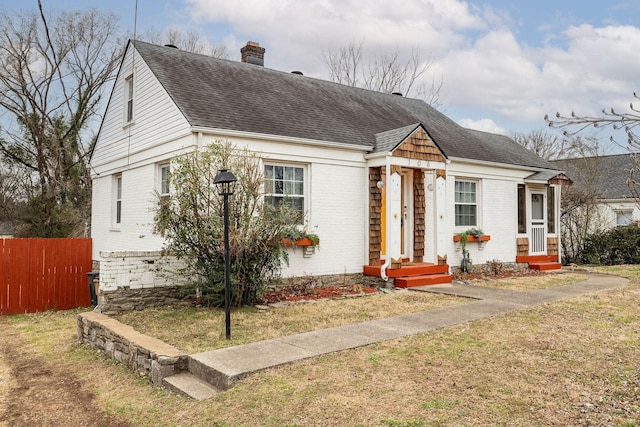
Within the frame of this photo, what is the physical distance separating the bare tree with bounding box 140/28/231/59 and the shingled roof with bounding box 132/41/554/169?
18997 millimetres

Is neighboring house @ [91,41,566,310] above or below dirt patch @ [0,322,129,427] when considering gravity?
above

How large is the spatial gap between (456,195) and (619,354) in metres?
8.78

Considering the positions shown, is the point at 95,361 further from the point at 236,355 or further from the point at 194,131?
the point at 194,131

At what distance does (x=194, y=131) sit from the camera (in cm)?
938

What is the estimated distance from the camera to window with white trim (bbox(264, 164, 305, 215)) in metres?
10.5

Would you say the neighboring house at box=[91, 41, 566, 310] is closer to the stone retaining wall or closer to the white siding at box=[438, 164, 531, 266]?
the white siding at box=[438, 164, 531, 266]

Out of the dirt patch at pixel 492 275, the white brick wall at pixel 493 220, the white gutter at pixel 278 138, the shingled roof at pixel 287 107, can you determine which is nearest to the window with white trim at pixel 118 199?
the shingled roof at pixel 287 107

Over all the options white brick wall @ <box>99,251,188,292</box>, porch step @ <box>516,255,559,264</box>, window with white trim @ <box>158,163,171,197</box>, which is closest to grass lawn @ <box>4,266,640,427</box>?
white brick wall @ <box>99,251,188,292</box>

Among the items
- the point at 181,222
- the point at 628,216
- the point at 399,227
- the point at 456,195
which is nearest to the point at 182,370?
the point at 181,222

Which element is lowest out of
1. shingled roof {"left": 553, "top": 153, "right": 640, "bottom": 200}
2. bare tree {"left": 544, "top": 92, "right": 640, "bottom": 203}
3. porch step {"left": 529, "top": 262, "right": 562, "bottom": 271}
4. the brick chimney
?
porch step {"left": 529, "top": 262, "right": 562, "bottom": 271}

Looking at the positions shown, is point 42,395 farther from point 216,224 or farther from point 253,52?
point 253,52

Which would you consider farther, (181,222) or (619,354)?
(181,222)

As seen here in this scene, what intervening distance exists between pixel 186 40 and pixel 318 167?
24.3 meters

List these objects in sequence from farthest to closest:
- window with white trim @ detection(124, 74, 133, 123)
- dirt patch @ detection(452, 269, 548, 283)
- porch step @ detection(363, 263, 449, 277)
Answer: window with white trim @ detection(124, 74, 133, 123)
dirt patch @ detection(452, 269, 548, 283)
porch step @ detection(363, 263, 449, 277)
